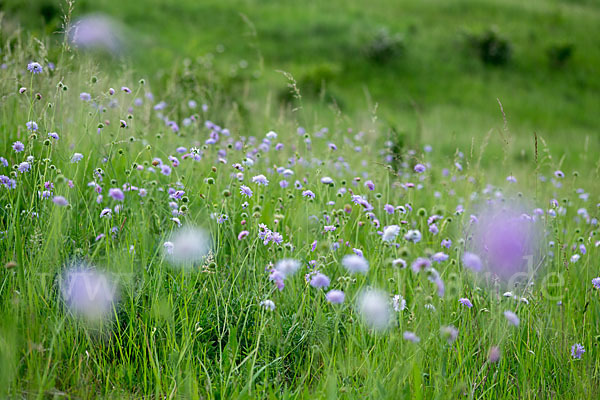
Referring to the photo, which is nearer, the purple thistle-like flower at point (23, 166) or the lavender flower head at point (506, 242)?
the purple thistle-like flower at point (23, 166)

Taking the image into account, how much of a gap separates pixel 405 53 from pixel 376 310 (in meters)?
14.1

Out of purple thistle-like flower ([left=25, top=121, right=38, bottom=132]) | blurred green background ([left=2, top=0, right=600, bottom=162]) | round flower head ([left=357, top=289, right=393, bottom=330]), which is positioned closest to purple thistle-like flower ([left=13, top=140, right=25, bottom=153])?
purple thistle-like flower ([left=25, top=121, right=38, bottom=132])

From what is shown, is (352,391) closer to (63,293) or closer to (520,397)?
(520,397)

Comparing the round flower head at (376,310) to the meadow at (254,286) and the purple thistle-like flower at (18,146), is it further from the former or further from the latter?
the purple thistle-like flower at (18,146)

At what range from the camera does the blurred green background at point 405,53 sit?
11.5m

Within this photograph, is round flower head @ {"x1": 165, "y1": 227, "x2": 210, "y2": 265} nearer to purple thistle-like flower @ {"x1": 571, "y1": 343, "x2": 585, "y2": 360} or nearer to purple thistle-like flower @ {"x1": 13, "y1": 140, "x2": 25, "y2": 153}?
purple thistle-like flower @ {"x1": 13, "y1": 140, "x2": 25, "y2": 153}

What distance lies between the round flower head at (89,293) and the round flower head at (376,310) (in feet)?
3.12

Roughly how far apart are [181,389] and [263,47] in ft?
43.1

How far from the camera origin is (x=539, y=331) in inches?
77.6

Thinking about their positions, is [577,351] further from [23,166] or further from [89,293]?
[23,166]

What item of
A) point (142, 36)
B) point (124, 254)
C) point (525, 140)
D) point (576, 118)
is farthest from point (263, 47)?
point (124, 254)

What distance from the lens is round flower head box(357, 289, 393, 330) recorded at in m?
1.74

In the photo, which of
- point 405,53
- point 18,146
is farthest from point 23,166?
point 405,53

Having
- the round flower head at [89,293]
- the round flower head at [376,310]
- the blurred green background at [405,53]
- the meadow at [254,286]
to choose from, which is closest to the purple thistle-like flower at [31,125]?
the meadow at [254,286]
